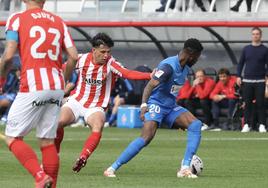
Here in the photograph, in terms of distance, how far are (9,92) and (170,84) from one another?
1625 centimetres

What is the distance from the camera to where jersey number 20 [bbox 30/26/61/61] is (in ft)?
32.4

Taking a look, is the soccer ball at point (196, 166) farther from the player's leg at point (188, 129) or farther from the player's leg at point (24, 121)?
the player's leg at point (24, 121)

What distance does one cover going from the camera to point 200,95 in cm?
2589

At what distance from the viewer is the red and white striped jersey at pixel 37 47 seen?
9883 millimetres

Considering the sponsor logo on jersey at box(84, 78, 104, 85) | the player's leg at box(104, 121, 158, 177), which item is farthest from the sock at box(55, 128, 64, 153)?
the player's leg at box(104, 121, 158, 177)

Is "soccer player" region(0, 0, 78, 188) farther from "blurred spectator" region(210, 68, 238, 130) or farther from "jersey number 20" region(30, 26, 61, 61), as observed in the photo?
"blurred spectator" region(210, 68, 238, 130)

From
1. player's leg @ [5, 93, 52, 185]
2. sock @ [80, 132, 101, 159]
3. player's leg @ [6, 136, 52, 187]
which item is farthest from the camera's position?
sock @ [80, 132, 101, 159]

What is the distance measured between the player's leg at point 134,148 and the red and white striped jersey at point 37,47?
2.94 metres

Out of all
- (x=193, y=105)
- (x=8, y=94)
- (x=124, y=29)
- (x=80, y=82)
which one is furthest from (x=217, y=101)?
(x=80, y=82)

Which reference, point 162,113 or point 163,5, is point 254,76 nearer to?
point 163,5

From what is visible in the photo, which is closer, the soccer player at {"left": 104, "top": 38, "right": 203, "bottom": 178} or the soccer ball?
the soccer player at {"left": 104, "top": 38, "right": 203, "bottom": 178}

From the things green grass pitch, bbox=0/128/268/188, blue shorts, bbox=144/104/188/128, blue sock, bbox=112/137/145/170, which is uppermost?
blue shorts, bbox=144/104/188/128

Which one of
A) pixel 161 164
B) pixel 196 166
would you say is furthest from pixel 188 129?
pixel 161 164

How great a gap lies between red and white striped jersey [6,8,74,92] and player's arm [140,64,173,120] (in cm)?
285
